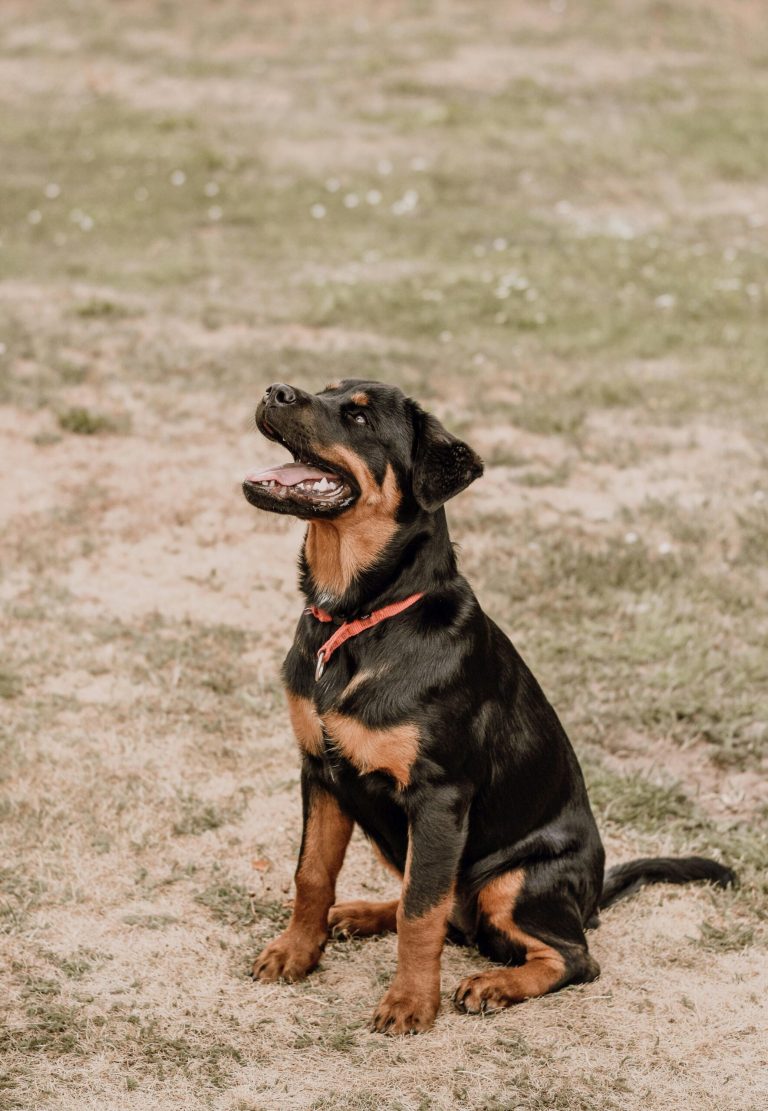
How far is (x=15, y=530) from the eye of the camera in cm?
686

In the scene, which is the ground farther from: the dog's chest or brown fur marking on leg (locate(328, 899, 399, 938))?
the dog's chest

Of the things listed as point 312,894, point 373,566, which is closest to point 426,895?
point 312,894

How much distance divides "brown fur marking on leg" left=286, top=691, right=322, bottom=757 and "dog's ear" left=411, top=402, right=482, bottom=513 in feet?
2.18

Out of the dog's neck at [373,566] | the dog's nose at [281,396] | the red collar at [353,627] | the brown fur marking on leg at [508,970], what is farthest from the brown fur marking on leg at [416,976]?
the dog's nose at [281,396]

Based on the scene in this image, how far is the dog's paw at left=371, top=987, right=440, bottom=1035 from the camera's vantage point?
11.4ft

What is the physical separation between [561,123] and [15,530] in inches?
421

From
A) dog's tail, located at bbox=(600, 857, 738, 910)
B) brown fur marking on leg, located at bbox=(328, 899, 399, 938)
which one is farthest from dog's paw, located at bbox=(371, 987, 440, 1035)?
dog's tail, located at bbox=(600, 857, 738, 910)

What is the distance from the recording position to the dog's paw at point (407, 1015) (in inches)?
137

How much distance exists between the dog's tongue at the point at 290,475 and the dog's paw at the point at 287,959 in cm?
139

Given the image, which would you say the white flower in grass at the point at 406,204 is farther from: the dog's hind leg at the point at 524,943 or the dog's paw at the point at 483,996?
the dog's paw at the point at 483,996

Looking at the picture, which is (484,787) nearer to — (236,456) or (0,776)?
(0,776)

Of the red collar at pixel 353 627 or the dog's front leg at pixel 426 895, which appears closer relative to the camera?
the dog's front leg at pixel 426 895

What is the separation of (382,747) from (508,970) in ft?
2.71

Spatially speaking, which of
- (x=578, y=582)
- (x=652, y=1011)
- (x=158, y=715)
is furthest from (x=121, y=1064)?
(x=578, y=582)
